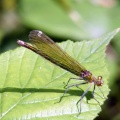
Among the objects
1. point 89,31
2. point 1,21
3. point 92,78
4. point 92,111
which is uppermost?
point 1,21

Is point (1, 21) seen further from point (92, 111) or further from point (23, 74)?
point (92, 111)

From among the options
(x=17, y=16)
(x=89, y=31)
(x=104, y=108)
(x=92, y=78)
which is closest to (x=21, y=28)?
(x=17, y=16)

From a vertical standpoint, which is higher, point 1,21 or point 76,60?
point 1,21

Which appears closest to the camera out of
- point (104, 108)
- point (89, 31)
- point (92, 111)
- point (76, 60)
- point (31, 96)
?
point (92, 111)

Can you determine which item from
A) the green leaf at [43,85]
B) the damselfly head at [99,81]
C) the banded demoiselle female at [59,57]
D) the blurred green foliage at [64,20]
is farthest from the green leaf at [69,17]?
the damselfly head at [99,81]

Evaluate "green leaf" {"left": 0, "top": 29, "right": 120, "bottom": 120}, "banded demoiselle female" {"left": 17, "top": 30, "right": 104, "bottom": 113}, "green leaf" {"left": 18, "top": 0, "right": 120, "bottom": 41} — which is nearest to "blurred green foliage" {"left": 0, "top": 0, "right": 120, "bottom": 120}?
"green leaf" {"left": 18, "top": 0, "right": 120, "bottom": 41}

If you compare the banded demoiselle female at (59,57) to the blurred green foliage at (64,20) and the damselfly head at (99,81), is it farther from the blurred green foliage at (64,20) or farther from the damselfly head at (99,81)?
the blurred green foliage at (64,20)

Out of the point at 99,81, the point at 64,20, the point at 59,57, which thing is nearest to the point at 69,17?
the point at 64,20

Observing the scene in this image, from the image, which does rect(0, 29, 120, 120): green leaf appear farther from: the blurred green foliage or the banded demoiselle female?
the blurred green foliage

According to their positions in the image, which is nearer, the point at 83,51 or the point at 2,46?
the point at 83,51
